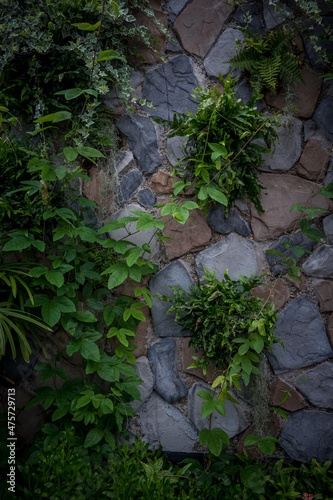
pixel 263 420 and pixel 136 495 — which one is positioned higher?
pixel 263 420

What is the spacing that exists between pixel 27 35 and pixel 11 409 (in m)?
1.66

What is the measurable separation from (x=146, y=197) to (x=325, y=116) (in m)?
0.92

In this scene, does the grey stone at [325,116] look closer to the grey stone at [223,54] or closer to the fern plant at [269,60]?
the fern plant at [269,60]

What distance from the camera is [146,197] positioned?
1896 millimetres

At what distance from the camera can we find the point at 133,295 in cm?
186

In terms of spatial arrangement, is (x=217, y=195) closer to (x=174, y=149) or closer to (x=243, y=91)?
(x=174, y=149)

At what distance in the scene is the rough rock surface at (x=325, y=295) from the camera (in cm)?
176

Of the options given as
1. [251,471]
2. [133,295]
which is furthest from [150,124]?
[251,471]

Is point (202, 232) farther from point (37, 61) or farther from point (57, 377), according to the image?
point (37, 61)

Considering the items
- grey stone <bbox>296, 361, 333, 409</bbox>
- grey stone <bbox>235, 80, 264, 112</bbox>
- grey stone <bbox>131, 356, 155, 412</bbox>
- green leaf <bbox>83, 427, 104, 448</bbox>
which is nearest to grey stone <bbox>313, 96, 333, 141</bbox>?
grey stone <bbox>235, 80, 264, 112</bbox>

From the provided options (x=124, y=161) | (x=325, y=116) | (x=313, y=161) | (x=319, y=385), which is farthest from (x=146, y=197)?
(x=319, y=385)

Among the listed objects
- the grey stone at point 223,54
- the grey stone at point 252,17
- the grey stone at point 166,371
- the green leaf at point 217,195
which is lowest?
the grey stone at point 166,371

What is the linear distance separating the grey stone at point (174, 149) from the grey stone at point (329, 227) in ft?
2.41

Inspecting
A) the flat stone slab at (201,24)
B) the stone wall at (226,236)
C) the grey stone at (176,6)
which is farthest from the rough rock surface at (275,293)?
the grey stone at (176,6)
